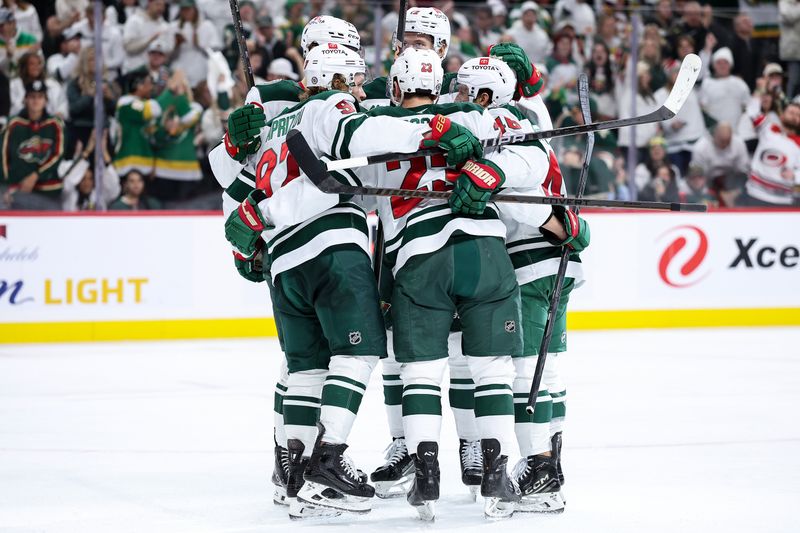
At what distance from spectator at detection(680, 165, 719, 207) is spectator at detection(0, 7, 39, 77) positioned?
4.32 meters

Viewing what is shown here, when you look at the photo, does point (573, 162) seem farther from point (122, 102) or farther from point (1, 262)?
point (1, 262)

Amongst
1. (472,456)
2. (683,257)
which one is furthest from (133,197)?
(472,456)

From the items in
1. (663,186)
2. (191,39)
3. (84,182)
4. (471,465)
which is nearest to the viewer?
(471,465)

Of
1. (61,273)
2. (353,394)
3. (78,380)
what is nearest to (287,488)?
(353,394)

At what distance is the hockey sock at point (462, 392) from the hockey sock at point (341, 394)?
0.39 meters

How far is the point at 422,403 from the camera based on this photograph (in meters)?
3.38

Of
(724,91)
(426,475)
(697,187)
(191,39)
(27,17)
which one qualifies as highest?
(27,17)

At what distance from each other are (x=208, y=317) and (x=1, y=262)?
1.23m

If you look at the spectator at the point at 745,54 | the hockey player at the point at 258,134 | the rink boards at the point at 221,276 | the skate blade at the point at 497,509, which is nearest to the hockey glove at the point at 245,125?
the hockey player at the point at 258,134

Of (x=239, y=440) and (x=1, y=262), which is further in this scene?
(x=1, y=262)

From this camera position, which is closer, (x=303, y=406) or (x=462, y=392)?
(x=303, y=406)

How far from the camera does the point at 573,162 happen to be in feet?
27.8

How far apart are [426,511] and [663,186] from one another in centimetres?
575

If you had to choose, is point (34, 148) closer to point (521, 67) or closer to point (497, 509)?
point (521, 67)
